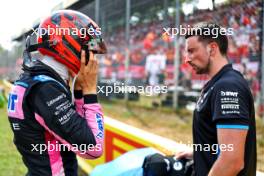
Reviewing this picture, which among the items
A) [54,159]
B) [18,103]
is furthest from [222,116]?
[18,103]

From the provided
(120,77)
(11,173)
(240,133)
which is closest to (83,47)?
(240,133)

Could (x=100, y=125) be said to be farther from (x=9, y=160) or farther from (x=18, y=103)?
(x=9, y=160)

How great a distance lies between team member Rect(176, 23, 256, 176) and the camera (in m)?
1.99

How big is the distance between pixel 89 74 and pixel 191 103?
8881mm

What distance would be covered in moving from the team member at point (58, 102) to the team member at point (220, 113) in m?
0.55

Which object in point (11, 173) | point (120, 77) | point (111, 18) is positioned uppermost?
point (111, 18)

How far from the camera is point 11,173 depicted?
591cm

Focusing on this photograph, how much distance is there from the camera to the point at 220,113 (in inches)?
78.5

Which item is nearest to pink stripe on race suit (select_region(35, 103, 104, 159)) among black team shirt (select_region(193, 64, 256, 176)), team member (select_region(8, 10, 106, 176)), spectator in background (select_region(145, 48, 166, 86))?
team member (select_region(8, 10, 106, 176))

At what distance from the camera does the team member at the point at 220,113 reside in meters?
1.99

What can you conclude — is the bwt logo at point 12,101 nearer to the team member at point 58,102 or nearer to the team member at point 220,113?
the team member at point 58,102

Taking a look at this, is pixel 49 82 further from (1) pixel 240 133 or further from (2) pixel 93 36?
(1) pixel 240 133

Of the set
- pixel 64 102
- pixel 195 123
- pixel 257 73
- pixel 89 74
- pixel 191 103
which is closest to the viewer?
pixel 64 102

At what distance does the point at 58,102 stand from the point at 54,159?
30cm
